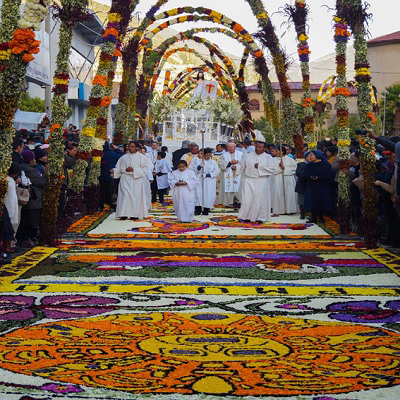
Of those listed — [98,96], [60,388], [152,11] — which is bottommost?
[60,388]

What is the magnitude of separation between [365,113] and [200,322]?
24.0 feet

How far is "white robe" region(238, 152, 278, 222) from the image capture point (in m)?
19.0

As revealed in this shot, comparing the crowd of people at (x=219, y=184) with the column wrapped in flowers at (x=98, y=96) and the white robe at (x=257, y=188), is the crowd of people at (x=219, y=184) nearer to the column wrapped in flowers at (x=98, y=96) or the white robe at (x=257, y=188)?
the white robe at (x=257, y=188)

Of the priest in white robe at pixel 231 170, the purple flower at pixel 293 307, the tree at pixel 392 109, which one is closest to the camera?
the purple flower at pixel 293 307

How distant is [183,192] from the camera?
19.0 metres

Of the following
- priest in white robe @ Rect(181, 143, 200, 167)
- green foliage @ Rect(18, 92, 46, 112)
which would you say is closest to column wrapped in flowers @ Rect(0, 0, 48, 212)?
priest in white robe @ Rect(181, 143, 200, 167)

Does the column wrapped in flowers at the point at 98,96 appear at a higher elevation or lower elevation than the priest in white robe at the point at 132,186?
higher

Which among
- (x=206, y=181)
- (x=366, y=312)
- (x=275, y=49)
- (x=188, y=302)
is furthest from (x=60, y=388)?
(x=275, y=49)

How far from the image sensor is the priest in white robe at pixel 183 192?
18922mm

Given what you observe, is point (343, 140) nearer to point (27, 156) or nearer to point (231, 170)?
point (27, 156)

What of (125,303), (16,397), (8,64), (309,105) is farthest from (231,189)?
(16,397)

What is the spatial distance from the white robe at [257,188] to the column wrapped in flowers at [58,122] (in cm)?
545

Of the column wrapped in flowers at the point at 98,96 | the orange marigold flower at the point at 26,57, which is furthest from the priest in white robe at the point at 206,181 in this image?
the orange marigold flower at the point at 26,57

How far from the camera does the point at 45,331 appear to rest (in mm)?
7605
